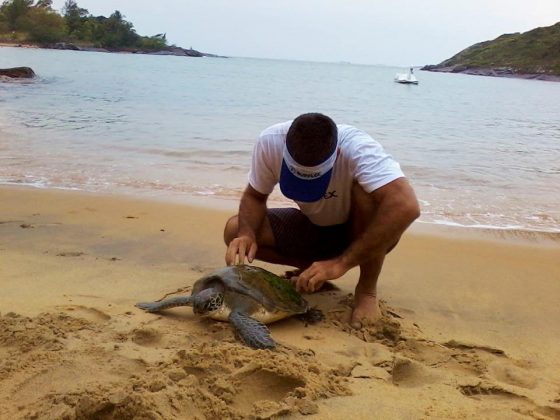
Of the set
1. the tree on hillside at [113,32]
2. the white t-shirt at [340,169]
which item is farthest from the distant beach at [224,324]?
the tree on hillside at [113,32]

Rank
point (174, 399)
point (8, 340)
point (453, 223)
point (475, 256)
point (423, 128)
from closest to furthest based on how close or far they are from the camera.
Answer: point (174, 399)
point (8, 340)
point (475, 256)
point (453, 223)
point (423, 128)

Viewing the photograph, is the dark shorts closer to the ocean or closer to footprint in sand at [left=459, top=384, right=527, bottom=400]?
footprint in sand at [left=459, top=384, right=527, bottom=400]

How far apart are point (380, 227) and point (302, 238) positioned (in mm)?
610

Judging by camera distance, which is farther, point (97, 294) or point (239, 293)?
point (97, 294)

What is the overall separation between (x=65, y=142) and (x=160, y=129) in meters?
2.60

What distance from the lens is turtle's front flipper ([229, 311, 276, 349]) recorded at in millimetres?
2332

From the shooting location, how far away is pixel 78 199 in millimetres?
5359

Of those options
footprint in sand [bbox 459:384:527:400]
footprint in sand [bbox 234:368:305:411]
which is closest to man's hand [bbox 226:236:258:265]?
footprint in sand [bbox 234:368:305:411]

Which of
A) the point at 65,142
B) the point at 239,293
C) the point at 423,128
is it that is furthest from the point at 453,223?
the point at 423,128

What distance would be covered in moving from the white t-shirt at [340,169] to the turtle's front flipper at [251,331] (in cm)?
66

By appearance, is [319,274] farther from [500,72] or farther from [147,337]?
[500,72]

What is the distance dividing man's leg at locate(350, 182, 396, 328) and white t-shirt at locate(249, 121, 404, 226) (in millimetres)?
54

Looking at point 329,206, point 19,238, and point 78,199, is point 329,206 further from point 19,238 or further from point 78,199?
point 78,199

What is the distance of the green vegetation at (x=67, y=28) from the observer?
84938 mm
